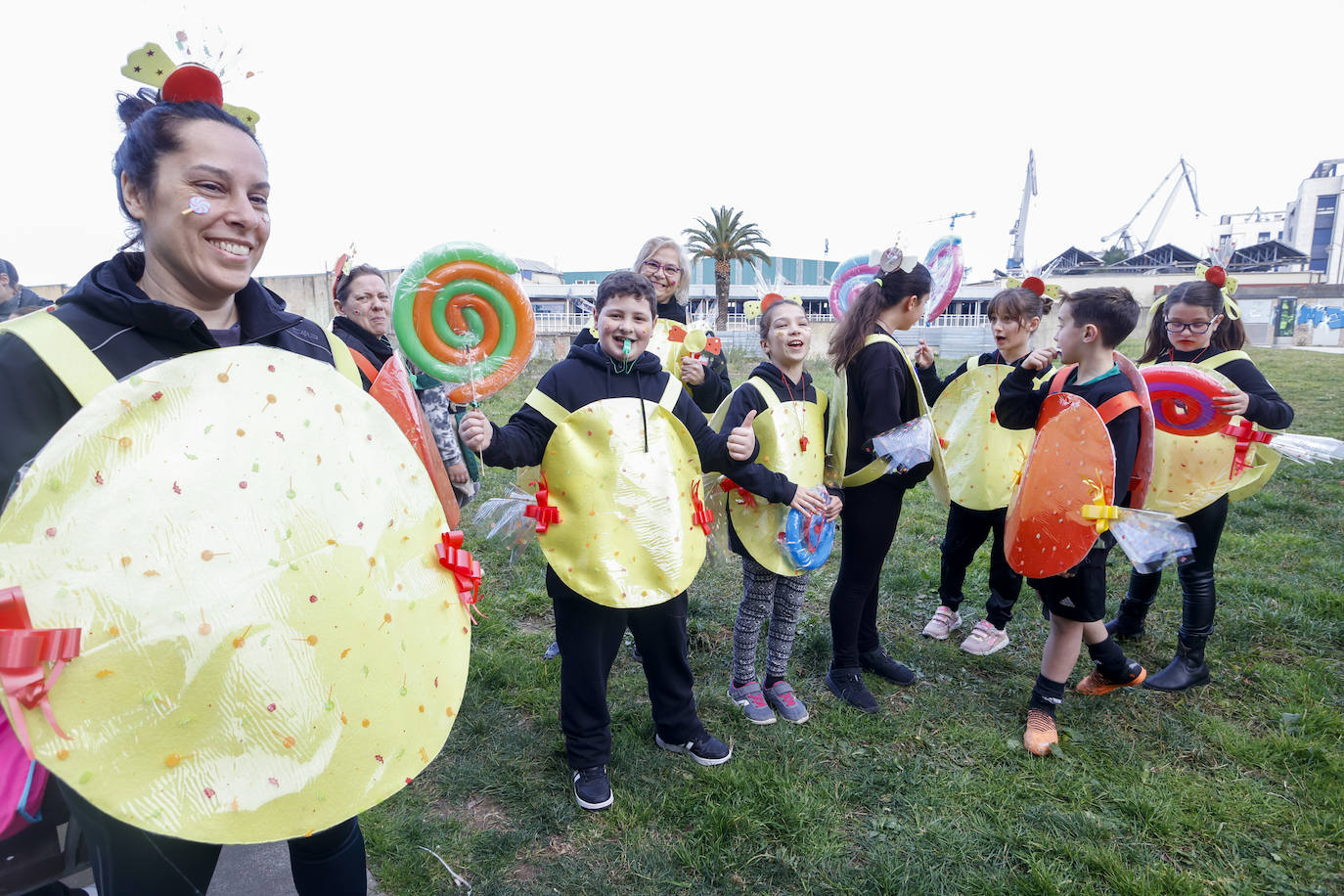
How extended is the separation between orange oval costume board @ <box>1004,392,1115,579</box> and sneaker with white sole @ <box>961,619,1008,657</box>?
3.80ft

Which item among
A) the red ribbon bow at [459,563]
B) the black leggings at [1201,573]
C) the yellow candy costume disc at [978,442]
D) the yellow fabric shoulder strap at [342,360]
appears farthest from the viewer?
the yellow candy costume disc at [978,442]

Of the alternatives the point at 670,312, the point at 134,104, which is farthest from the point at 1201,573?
the point at 134,104

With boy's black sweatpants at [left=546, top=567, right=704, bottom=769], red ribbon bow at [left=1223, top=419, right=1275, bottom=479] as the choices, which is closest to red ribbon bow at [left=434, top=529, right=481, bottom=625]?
boy's black sweatpants at [left=546, top=567, right=704, bottom=769]

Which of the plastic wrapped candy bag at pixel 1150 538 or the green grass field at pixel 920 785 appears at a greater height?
the plastic wrapped candy bag at pixel 1150 538

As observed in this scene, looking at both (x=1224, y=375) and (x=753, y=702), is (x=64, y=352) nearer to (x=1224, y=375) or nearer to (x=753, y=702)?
(x=753, y=702)

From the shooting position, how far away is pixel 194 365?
1272mm

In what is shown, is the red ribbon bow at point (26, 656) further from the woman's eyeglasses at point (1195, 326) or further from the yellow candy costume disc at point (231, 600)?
the woman's eyeglasses at point (1195, 326)

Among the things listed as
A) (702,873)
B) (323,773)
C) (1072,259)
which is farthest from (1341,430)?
(1072,259)

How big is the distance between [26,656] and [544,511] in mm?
1578

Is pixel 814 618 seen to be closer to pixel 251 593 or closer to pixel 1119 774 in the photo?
pixel 1119 774

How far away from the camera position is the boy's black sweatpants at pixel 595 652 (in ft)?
8.54

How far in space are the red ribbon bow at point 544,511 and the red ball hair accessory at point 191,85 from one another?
1494 mm

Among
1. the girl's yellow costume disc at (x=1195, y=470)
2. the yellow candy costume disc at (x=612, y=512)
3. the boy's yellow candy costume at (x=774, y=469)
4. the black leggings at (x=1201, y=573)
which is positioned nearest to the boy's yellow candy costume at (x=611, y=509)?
the yellow candy costume disc at (x=612, y=512)

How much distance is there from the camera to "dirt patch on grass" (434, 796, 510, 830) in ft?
8.39
